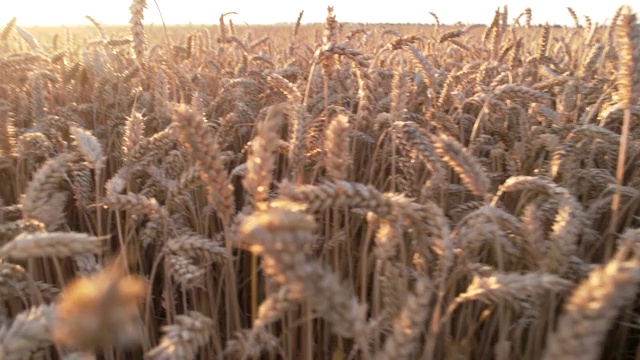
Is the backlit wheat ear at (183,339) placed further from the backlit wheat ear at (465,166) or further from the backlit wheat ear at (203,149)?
the backlit wheat ear at (465,166)

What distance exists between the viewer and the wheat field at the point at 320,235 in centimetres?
60

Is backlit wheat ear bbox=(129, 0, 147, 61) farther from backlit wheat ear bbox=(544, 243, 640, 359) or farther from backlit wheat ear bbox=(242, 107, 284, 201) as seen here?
backlit wheat ear bbox=(544, 243, 640, 359)

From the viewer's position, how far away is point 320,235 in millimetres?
1765

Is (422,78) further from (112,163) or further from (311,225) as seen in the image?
(311,225)

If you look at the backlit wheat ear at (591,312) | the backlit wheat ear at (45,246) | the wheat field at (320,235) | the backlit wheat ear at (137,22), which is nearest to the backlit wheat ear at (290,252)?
the wheat field at (320,235)

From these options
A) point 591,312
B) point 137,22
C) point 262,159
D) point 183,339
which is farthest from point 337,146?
point 137,22

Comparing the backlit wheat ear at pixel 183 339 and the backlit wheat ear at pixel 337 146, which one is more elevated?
the backlit wheat ear at pixel 337 146

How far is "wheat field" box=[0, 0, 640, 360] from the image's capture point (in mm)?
601

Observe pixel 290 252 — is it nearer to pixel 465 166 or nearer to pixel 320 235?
pixel 465 166

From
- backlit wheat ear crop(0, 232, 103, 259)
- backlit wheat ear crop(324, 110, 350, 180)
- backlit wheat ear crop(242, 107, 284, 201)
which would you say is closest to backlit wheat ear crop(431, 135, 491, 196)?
backlit wheat ear crop(324, 110, 350, 180)

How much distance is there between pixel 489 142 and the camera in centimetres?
248

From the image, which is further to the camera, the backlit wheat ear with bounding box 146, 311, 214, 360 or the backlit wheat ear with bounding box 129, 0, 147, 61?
the backlit wheat ear with bounding box 129, 0, 147, 61

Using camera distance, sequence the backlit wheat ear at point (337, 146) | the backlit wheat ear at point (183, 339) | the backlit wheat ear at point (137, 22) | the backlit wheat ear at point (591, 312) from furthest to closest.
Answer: the backlit wheat ear at point (137, 22)
the backlit wheat ear at point (337, 146)
the backlit wheat ear at point (183, 339)
the backlit wheat ear at point (591, 312)

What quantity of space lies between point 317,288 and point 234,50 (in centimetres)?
444
